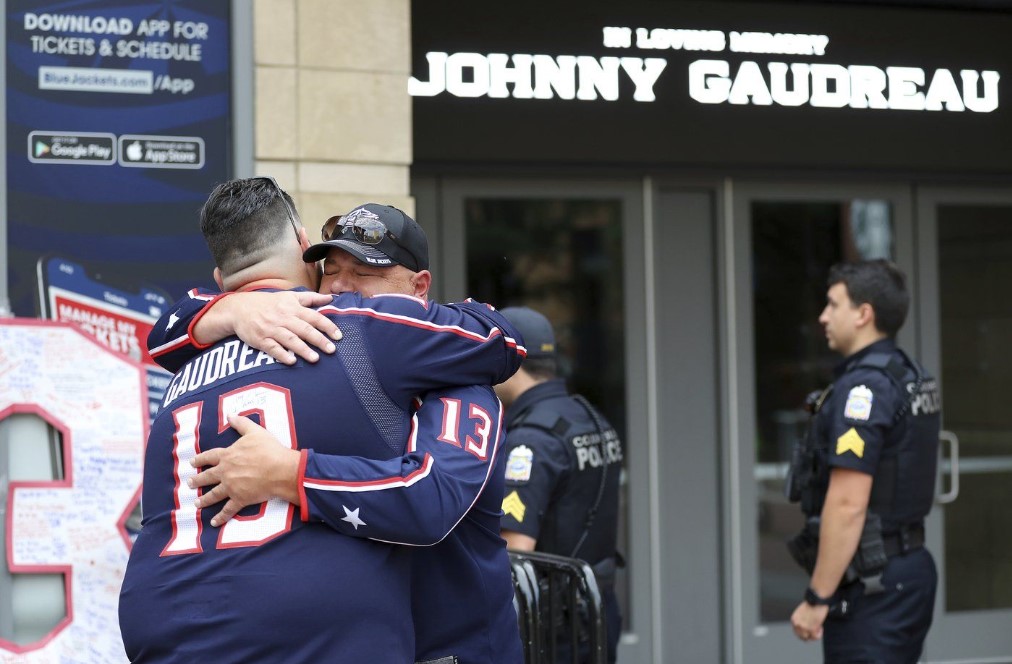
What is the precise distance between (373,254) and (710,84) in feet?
14.0

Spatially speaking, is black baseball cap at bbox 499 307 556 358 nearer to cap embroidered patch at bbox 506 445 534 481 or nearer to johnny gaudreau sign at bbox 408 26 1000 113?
cap embroidered patch at bbox 506 445 534 481

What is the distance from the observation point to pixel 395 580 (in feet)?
7.18

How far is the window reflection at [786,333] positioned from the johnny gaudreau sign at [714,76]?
67cm

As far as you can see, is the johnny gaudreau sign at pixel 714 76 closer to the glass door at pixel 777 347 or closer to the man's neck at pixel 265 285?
the glass door at pixel 777 347

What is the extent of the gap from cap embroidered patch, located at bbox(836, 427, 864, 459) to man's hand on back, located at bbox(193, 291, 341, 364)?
2678 mm

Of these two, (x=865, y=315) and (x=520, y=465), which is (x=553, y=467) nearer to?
(x=520, y=465)

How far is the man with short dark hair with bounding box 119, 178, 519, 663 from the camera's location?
6.82ft

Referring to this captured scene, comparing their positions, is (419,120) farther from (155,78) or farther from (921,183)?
(921,183)

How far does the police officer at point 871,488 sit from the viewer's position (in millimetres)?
4488

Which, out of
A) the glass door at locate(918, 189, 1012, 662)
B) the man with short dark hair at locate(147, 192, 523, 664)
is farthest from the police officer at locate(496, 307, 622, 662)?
the glass door at locate(918, 189, 1012, 662)

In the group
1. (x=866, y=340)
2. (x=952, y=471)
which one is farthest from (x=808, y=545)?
(x=952, y=471)

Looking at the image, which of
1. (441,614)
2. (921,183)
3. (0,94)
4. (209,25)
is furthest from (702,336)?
(441,614)

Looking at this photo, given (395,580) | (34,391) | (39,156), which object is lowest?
(395,580)

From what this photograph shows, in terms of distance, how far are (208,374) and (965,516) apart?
588 cm
